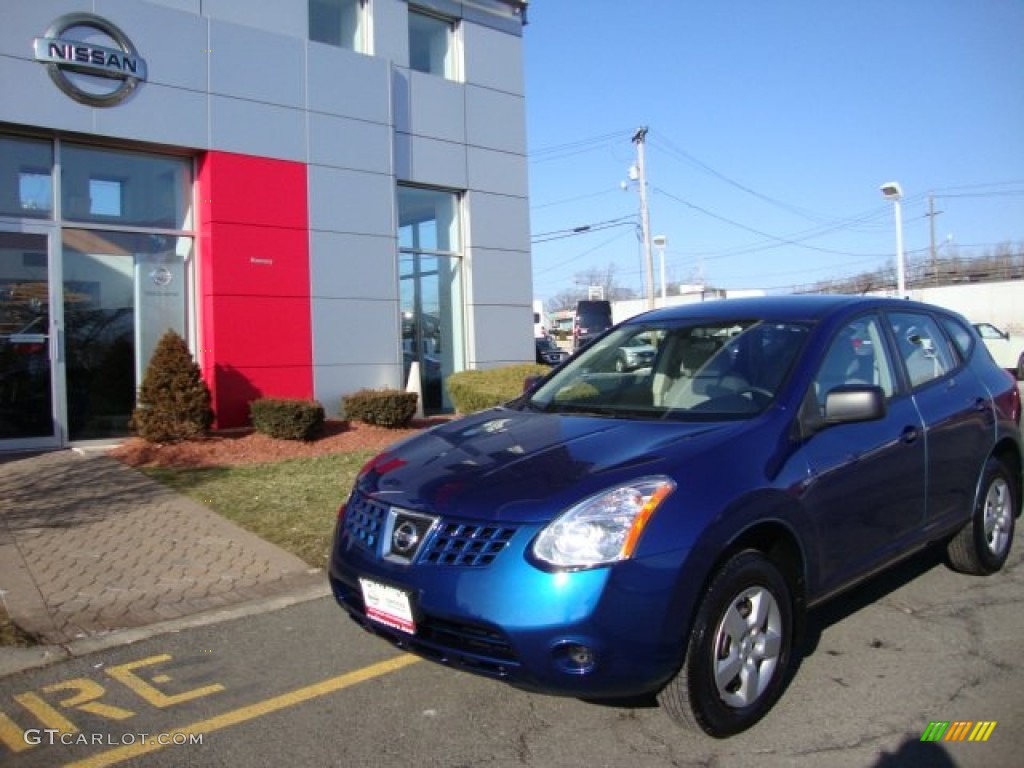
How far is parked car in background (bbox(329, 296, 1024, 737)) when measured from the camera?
2.84m

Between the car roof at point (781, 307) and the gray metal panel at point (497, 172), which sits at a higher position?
the gray metal panel at point (497, 172)

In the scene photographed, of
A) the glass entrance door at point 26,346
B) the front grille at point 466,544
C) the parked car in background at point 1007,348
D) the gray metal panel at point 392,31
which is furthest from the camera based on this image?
the parked car in background at point 1007,348

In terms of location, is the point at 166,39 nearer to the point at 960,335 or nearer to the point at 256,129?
the point at 256,129

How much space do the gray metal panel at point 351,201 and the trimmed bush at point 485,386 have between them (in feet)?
8.64

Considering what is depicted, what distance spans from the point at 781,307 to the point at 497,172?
11.1 metres

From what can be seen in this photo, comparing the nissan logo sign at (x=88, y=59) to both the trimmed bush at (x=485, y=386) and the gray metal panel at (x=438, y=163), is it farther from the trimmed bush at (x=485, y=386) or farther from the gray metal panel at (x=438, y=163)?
the trimmed bush at (x=485, y=386)

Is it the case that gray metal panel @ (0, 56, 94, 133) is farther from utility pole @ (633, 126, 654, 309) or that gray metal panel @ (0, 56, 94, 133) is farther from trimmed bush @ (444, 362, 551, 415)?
utility pole @ (633, 126, 654, 309)

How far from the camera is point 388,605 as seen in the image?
316 cm

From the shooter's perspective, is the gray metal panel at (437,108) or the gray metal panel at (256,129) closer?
the gray metal panel at (256,129)

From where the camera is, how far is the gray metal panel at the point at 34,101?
963 cm

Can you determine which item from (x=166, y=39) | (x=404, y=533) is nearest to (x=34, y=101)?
(x=166, y=39)

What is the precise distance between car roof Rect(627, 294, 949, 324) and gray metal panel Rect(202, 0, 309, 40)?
30.5ft

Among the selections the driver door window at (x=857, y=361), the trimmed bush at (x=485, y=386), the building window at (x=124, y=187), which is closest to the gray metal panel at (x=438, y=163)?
the trimmed bush at (x=485, y=386)

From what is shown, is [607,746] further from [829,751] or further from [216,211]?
[216,211]
